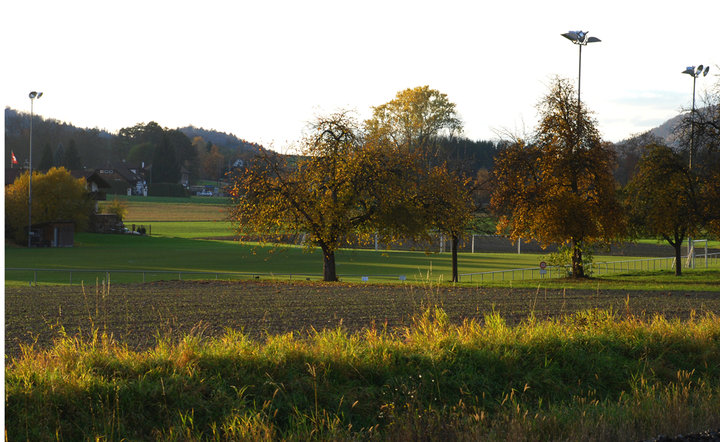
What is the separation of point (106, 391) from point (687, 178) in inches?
1100

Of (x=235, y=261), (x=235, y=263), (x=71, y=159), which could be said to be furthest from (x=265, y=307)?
(x=71, y=159)

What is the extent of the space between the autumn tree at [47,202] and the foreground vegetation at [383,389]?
5756 centimetres

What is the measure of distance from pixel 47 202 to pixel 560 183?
1939 inches

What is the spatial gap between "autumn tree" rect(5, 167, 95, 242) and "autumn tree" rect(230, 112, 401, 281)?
134 feet

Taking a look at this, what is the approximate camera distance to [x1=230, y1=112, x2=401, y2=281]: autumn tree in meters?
26.2

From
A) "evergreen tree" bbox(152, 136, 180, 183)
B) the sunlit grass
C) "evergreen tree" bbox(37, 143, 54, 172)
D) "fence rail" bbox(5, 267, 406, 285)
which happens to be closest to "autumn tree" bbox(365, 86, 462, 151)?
the sunlit grass

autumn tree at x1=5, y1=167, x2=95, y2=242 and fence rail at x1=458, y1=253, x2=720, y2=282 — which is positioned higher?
autumn tree at x1=5, y1=167, x2=95, y2=242

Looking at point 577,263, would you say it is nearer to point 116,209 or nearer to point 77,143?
point 116,209

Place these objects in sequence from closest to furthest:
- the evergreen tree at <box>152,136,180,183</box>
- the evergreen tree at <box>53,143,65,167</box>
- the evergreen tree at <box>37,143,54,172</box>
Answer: the evergreen tree at <box>37,143,54,172</box> → the evergreen tree at <box>53,143,65,167</box> → the evergreen tree at <box>152,136,180,183</box>

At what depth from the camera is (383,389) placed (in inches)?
299

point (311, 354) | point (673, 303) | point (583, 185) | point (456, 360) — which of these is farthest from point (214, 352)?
point (583, 185)

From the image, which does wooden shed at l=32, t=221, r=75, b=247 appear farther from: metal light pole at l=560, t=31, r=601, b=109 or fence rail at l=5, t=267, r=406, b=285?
metal light pole at l=560, t=31, r=601, b=109

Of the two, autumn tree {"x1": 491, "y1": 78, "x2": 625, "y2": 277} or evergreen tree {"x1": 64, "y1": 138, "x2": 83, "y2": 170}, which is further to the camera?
evergreen tree {"x1": 64, "y1": 138, "x2": 83, "y2": 170}

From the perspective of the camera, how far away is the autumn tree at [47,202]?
6062 centimetres
